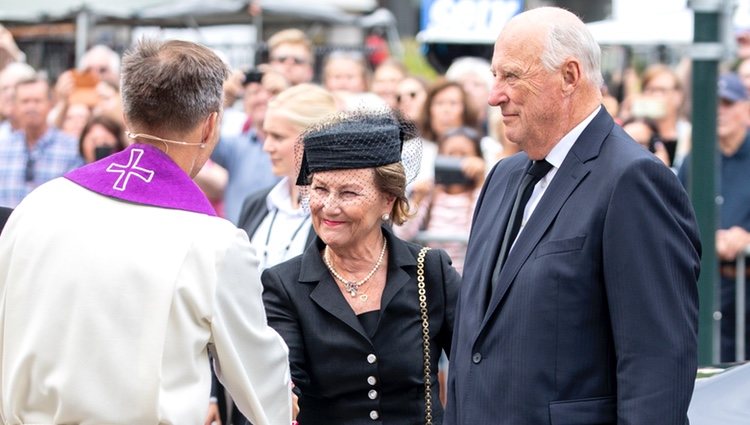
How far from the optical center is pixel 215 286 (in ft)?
10.5

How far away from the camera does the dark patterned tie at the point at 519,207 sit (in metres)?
3.68

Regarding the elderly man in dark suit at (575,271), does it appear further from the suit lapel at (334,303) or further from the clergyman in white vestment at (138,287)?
the clergyman in white vestment at (138,287)

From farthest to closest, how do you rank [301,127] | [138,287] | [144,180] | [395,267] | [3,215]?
[301,127] < [395,267] < [3,215] < [144,180] < [138,287]

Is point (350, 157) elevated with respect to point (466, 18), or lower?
lower

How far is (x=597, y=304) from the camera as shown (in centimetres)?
342

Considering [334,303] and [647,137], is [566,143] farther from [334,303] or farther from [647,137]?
[647,137]

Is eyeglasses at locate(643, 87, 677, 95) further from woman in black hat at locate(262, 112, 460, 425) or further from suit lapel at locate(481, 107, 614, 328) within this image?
suit lapel at locate(481, 107, 614, 328)

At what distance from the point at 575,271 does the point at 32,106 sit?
7385 mm

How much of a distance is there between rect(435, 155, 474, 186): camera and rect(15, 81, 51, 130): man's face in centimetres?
365

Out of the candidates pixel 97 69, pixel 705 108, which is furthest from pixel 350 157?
pixel 97 69

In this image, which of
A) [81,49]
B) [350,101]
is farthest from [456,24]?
[81,49]

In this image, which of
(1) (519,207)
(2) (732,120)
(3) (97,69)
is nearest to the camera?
(1) (519,207)

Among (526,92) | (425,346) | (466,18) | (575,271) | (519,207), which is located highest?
(466,18)

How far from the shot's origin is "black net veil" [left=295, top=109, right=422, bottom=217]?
13.5 ft
